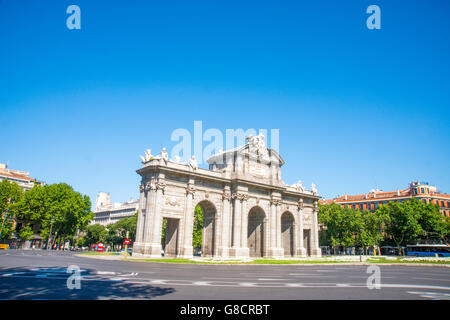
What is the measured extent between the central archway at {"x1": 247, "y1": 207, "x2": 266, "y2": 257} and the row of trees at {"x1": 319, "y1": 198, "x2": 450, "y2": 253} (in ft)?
106

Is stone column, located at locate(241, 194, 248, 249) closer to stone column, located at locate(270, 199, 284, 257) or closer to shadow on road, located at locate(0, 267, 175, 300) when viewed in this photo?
stone column, located at locate(270, 199, 284, 257)

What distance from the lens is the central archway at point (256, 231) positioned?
48.8 metres

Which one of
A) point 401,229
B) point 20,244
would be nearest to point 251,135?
point 401,229

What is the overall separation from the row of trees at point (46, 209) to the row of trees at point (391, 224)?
58031 mm

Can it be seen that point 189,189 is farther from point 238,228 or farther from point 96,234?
point 96,234

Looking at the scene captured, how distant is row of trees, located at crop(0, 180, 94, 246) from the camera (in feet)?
218

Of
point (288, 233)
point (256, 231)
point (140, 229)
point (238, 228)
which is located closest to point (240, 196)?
point (238, 228)

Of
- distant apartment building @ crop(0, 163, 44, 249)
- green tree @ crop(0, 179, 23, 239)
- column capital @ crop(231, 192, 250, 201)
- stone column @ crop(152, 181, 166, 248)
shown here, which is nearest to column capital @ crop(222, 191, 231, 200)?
column capital @ crop(231, 192, 250, 201)

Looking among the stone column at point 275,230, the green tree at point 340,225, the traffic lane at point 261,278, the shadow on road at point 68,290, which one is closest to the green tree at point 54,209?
the stone column at point 275,230

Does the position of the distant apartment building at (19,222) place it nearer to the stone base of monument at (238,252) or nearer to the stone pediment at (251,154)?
the stone pediment at (251,154)

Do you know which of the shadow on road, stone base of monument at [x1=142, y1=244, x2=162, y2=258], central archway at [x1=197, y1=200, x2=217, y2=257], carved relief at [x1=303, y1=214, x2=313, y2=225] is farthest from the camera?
carved relief at [x1=303, y1=214, x2=313, y2=225]

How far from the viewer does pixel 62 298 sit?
9.23m
